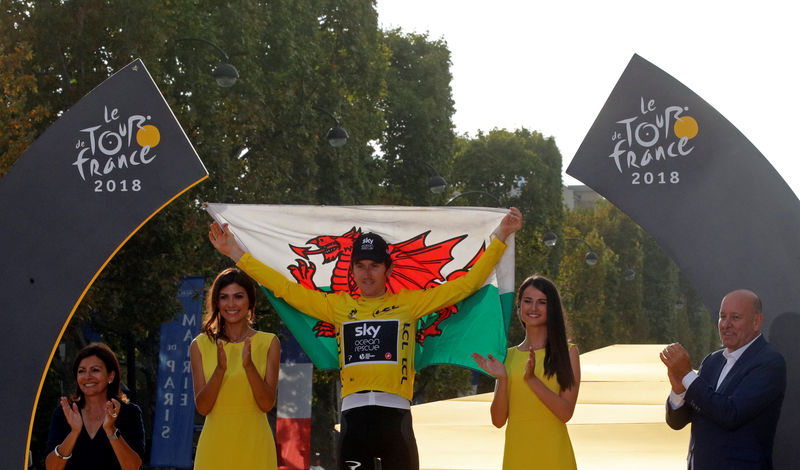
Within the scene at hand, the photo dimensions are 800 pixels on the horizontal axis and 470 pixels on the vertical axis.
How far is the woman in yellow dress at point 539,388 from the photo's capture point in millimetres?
5758

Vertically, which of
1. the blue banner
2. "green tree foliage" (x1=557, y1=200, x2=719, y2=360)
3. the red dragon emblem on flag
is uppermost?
"green tree foliage" (x1=557, y1=200, x2=719, y2=360)

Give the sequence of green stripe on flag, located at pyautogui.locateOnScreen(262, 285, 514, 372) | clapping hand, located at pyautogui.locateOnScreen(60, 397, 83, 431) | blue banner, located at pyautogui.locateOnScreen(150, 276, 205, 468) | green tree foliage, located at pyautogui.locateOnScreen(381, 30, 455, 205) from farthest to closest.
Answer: green tree foliage, located at pyautogui.locateOnScreen(381, 30, 455, 205) → blue banner, located at pyautogui.locateOnScreen(150, 276, 205, 468) → green stripe on flag, located at pyautogui.locateOnScreen(262, 285, 514, 372) → clapping hand, located at pyautogui.locateOnScreen(60, 397, 83, 431)

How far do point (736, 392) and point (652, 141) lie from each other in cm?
237

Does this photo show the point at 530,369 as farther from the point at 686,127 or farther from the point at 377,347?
the point at 686,127

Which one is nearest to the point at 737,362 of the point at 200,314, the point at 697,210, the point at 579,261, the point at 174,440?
the point at 697,210

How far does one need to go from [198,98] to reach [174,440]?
6886mm

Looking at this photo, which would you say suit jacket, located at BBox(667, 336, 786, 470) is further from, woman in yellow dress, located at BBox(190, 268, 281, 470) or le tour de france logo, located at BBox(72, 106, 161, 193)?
le tour de france logo, located at BBox(72, 106, 161, 193)

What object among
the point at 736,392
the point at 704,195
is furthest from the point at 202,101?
the point at 736,392

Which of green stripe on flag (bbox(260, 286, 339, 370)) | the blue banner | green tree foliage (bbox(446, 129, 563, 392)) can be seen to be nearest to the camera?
green stripe on flag (bbox(260, 286, 339, 370))

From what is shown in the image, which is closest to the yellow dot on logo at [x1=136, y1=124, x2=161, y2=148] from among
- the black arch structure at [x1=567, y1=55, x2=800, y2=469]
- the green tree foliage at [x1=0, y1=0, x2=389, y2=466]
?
the black arch structure at [x1=567, y1=55, x2=800, y2=469]

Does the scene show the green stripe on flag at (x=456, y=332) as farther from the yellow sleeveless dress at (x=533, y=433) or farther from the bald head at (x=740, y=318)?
the bald head at (x=740, y=318)

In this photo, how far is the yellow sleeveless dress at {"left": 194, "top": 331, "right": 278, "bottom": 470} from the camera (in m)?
5.89

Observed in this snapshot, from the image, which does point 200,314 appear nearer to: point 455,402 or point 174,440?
point 174,440

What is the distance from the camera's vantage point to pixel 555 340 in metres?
5.86
